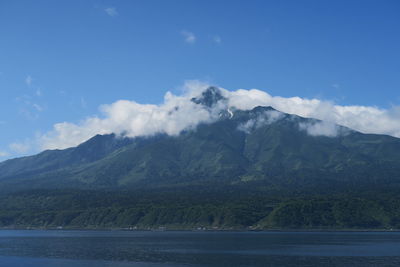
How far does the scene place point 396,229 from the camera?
651 feet

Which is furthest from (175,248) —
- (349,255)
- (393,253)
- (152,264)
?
(393,253)

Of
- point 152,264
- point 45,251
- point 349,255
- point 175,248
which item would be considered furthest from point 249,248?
point 45,251

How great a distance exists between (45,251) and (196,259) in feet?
135

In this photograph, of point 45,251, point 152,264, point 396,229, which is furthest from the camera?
point 396,229

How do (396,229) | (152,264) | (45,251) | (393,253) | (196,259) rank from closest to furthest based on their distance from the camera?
(152,264) → (196,259) → (393,253) → (45,251) → (396,229)

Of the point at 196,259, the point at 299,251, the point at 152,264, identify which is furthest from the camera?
the point at 299,251

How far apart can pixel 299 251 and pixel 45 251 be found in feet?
189

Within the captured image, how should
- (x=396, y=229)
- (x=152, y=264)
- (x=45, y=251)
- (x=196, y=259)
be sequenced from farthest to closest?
1. (x=396, y=229)
2. (x=45, y=251)
3. (x=196, y=259)
4. (x=152, y=264)

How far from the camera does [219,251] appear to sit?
114 m

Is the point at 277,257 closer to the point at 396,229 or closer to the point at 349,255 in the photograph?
the point at 349,255

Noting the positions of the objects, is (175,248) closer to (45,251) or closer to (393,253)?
(45,251)

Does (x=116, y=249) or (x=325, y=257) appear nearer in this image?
(x=325, y=257)

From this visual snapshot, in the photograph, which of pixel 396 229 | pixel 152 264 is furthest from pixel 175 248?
pixel 396 229

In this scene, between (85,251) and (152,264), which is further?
(85,251)
